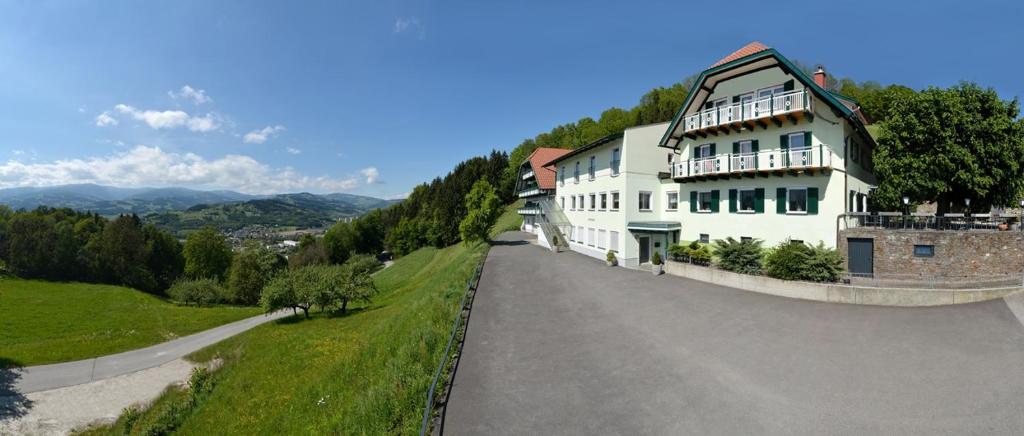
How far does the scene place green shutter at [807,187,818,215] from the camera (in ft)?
65.9

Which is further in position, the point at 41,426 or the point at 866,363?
the point at 41,426

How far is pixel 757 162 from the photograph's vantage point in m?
22.1

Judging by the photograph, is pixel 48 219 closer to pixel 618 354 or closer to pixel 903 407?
pixel 618 354

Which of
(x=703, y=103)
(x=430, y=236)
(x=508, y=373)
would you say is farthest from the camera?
(x=430, y=236)

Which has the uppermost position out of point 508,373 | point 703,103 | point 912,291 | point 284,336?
point 703,103

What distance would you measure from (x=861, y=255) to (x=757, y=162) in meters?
6.49

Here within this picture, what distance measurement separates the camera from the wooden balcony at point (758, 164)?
1967 centimetres

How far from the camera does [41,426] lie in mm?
18188

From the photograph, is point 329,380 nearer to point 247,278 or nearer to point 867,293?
point 867,293

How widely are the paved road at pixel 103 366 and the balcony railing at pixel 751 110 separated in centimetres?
3799

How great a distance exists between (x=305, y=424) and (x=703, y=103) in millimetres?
26497

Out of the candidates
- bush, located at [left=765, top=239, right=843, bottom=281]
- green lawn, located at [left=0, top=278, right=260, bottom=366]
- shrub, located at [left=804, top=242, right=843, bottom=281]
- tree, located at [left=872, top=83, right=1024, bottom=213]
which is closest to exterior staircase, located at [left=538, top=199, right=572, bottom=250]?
bush, located at [left=765, top=239, right=843, bottom=281]

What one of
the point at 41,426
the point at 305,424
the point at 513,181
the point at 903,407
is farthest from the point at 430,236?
the point at 903,407

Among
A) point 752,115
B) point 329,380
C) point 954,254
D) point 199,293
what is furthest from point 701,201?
point 199,293
